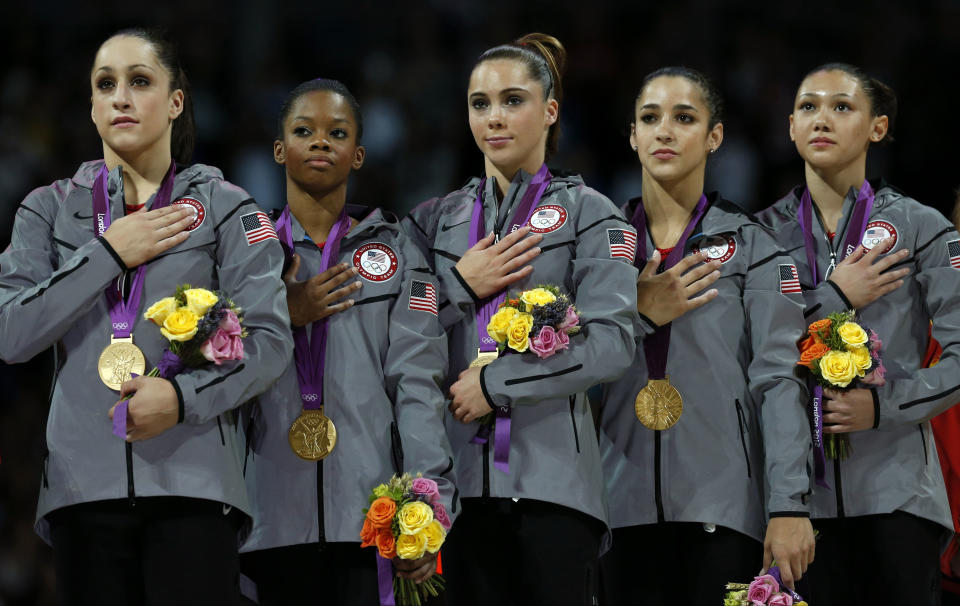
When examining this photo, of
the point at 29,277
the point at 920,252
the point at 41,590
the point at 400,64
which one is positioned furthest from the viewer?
the point at 400,64

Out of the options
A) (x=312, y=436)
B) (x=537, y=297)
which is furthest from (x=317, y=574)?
(x=537, y=297)

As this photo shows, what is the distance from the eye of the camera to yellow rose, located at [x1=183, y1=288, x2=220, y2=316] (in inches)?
147

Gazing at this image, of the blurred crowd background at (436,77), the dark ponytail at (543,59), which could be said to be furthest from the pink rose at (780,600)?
the blurred crowd background at (436,77)

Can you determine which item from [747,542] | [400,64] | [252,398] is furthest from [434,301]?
[400,64]

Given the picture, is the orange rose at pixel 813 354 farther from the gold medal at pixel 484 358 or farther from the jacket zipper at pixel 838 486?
the gold medal at pixel 484 358

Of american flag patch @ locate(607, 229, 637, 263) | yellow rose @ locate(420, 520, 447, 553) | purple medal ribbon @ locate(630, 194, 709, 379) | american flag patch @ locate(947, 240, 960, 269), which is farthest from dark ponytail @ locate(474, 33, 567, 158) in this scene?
yellow rose @ locate(420, 520, 447, 553)

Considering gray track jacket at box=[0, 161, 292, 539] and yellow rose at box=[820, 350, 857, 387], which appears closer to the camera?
gray track jacket at box=[0, 161, 292, 539]

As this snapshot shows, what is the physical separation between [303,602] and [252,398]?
27.3 inches

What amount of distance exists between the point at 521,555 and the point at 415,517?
420 mm

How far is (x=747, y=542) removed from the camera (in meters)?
4.40

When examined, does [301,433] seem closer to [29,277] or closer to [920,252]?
[29,277]

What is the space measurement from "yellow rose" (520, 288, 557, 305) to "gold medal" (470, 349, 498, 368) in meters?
0.27

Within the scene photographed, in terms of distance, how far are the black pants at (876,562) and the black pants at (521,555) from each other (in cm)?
95

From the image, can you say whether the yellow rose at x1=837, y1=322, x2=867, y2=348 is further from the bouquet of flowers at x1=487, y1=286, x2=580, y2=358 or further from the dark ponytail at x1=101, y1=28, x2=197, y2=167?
the dark ponytail at x1=101, y1=28, x2=197, y2=167
